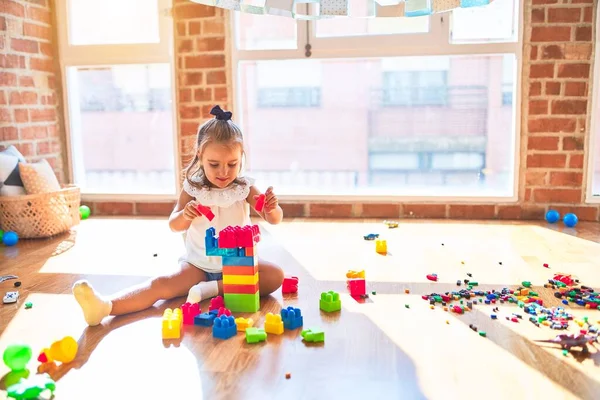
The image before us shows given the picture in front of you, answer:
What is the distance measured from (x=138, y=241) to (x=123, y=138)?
44.8 inches

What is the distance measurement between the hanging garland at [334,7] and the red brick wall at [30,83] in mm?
1585

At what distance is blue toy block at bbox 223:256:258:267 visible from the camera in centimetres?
192

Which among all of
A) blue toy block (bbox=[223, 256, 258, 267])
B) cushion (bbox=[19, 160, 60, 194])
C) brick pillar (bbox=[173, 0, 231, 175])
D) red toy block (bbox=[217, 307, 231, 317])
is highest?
brick pillar (bbox=[173, 0, 231, 175])

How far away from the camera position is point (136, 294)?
1.98 metres

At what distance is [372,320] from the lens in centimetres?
188

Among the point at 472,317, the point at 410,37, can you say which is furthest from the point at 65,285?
the point at 410,37

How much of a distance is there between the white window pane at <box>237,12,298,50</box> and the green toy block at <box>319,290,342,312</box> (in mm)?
2048

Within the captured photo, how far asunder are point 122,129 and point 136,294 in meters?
2.20

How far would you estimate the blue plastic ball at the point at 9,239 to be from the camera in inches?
117

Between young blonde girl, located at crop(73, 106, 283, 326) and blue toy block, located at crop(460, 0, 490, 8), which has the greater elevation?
blue toy block, located at crop(460, 0, 490, 8)

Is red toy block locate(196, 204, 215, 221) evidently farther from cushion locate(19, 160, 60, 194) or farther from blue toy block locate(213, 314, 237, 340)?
cushion locate(19, 160, 60, 194)

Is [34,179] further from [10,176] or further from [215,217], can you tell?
[215,217]

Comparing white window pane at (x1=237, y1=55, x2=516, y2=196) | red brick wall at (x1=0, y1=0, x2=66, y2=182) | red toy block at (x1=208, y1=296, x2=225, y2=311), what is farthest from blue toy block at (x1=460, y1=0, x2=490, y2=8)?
red brick wall at (x1=0, y1=0, x2=66, y2=182)

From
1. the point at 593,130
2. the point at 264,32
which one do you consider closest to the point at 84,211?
the point at 264,32
